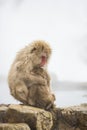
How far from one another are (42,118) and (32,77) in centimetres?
53

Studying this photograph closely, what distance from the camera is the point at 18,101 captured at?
15.9 ft

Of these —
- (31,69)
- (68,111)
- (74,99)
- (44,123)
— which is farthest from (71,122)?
(74,99)

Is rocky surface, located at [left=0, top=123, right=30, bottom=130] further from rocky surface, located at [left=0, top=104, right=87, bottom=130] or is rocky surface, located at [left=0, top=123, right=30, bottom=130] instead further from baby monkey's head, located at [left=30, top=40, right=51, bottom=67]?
baby monkey's head, located at [left=30, top=40, right=51, bottom=67]

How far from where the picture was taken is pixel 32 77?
4.70 meters

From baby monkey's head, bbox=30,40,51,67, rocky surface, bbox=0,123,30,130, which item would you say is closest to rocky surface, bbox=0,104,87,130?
rocky surface, bbox=0,123,30,130

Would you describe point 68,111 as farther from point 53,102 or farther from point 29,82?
point 29,82

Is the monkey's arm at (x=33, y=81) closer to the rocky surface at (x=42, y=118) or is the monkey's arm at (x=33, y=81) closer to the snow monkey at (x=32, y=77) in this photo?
the snow monkey at (x=32, y=77)

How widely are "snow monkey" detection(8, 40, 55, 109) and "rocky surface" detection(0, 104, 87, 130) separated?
0.62 feet

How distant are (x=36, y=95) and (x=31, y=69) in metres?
0.31

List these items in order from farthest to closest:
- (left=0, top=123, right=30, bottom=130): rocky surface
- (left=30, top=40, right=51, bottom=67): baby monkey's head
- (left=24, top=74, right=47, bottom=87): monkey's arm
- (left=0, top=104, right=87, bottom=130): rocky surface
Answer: (left=30, top=40, right=51, bottom=67): baby monkey's head
(left=24, top=74, right=47, bottom=87): monkey's arm
(left=0, top=104, right=87, bottom=130): rocky surface
(left=0, top=123, right=30, bottom=130): rocky surface

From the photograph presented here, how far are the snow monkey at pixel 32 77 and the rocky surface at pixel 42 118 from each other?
0.62 ft

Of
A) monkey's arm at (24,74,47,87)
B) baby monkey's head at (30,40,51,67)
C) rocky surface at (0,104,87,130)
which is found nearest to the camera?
Answer: rocky surface at (0,104,87,130)

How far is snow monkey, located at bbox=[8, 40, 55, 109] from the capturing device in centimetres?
468

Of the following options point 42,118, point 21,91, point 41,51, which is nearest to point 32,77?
point 21,91
